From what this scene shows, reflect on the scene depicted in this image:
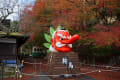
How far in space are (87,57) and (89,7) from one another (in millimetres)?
7750

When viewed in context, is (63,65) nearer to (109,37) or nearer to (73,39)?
(73,39)

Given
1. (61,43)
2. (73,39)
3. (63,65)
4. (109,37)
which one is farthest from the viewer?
(109,37)

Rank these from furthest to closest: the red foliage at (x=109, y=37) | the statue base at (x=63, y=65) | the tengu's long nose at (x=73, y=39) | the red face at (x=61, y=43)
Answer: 1. the red foliage at (x=109, y=37)
2. the red face at (x=61, y=43)
3. the statue base at (x=63, y=65)
4. the tengu's long nose at (x=73, y=39)

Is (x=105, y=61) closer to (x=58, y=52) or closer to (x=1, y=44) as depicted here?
(x=58, y=52)

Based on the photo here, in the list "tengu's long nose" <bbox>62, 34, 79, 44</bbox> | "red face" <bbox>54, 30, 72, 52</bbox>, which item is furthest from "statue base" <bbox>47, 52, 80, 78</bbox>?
"tengu's long nose" <bbox>62, 34, 79, 44</bbox>

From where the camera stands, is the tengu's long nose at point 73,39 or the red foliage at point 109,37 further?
the red foliage at point 109,37

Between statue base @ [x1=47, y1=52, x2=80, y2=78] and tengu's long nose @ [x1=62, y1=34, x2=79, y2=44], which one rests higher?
tengu's long nose @ [x1=62, y1=34, x2=79, y2=44]

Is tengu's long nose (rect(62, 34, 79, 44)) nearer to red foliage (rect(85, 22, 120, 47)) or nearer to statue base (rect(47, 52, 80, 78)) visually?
statue base (rect(47, 52, 80, 78))

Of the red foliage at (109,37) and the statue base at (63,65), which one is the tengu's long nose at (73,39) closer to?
the statue base at (63,65)

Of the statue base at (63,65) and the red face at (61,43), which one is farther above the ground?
the red face at (61,43)

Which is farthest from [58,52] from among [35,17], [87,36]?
[35,17]

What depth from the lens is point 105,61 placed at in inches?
667

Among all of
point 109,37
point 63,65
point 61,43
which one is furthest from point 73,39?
point 109,37

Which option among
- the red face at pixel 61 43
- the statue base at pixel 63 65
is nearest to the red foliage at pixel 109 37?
the statue base at pixel 63 65
